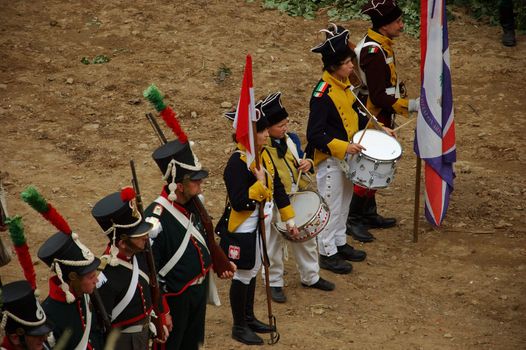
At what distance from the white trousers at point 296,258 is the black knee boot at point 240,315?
0.60 m

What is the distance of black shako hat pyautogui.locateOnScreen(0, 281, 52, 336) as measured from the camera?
5070mm

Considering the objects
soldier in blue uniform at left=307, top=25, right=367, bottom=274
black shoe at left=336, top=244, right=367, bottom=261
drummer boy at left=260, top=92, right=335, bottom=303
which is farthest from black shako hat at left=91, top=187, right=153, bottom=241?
black shoe at left=336, top=244, right=367, bottom=261

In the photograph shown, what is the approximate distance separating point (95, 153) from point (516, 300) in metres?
5.24

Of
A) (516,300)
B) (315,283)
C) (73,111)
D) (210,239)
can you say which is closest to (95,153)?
(73,111)

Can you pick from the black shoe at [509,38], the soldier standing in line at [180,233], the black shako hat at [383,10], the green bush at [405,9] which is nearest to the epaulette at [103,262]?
the soldier standing in line at [180,233]

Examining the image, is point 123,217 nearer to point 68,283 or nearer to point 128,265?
point 128,265

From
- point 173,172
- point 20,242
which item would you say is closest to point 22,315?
point 20,242

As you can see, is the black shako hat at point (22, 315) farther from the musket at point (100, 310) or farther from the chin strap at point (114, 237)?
the chin strap at point (114, 237)

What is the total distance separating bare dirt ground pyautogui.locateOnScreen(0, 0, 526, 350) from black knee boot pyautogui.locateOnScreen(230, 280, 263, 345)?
0.10 m

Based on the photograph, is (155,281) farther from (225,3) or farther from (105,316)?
(225,3)

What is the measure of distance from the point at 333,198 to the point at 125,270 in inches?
126

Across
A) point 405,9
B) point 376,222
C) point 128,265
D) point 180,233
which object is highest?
point 128,265

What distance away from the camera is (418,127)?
30.3 feet

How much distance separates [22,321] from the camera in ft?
16.6
